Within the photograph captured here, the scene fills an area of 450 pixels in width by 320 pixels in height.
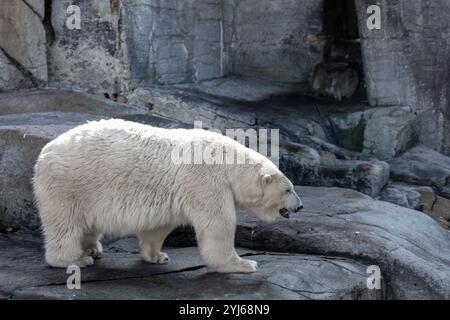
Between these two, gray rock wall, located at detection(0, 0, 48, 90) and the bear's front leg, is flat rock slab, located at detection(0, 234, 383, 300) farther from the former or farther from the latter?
gray rock wall, located at detection(0, 0, 48, 90)

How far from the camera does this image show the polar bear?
4512 millimetres

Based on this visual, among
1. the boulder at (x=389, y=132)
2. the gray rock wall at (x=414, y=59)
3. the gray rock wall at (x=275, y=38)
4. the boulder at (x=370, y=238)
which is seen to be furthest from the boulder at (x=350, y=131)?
the boulder at (x=370, y=238)

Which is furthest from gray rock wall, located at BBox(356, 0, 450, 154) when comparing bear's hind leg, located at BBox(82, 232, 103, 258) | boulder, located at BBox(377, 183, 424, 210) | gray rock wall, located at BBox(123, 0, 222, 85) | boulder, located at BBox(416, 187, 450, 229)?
bear's hind leg, located at BBox(82, 232, 103, 258)

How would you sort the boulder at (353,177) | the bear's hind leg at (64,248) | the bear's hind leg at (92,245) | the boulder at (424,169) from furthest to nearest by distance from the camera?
the boulder at (424,169) < the boulder at (353,177) < the bear's hind leg at (92,245) < the bear's hind leg at (64,248)

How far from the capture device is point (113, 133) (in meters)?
4.66

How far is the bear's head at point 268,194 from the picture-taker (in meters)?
4.62

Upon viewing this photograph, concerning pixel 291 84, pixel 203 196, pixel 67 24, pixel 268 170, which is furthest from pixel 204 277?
pixel 291 84

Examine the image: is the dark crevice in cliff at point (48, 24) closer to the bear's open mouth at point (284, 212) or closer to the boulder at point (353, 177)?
the boulder at point (353, 177)

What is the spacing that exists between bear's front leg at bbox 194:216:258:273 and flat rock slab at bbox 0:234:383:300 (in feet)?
0.22

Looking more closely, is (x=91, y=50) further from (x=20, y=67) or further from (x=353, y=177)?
(x=353, y=177)

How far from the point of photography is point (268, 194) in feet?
15.3

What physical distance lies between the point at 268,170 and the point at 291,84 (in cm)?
644

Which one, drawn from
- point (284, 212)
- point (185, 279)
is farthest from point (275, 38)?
point (185, 279)

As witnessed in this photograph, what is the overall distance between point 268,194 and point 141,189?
854 millimetres
